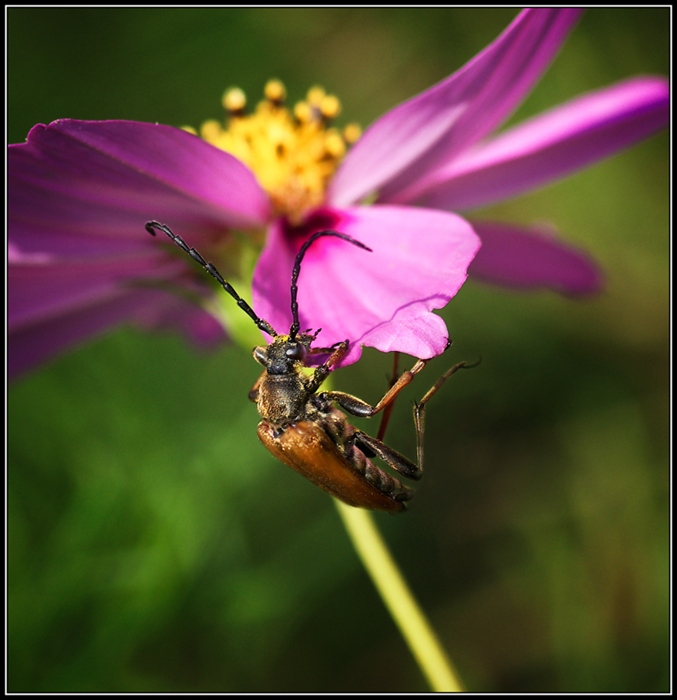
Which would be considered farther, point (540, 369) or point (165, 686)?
point (540, 369)

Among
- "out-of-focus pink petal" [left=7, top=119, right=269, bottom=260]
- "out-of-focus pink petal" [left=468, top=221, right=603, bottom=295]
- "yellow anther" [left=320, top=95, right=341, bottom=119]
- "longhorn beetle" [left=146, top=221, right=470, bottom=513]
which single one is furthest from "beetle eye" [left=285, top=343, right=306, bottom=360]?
"yellow anther" [left=320, top=95, right=341, bottom=119]

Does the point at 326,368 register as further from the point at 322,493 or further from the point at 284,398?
the point at 322,493

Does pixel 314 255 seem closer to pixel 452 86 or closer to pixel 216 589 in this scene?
pixel 452 86

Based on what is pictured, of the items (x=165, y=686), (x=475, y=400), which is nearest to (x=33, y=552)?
(x=165, y=686)

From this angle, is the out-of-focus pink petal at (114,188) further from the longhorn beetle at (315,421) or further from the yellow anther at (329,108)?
the yellow anther at (329,108)

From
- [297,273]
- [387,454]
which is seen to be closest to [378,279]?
[297,273]

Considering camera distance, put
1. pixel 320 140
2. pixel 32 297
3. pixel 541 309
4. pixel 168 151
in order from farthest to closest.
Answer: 1. pixel 541 309
2. pixel 320 140
3. pixel 32 297
4. pixel 168 151
